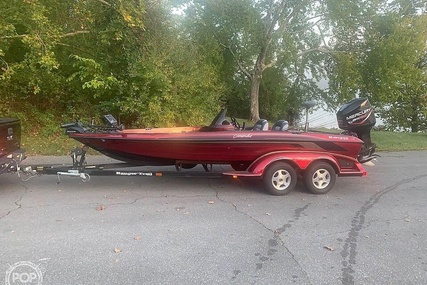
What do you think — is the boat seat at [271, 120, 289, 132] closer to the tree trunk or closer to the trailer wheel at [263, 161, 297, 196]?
the trailer wheel at [263, 161, 297, 196]

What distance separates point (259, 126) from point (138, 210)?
9.66 feet

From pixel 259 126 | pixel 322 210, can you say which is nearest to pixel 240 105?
pixel 259 126

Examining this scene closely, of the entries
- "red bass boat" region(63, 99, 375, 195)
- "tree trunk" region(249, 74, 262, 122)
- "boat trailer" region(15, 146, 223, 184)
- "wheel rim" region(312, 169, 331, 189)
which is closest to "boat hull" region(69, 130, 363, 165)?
"red bass boat" region(63, 99, 375, 195)

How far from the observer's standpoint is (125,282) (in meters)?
3.14

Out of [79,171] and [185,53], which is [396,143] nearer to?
[185,53]

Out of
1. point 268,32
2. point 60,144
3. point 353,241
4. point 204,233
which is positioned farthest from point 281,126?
point 268,32

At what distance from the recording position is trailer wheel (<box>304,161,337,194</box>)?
607cm

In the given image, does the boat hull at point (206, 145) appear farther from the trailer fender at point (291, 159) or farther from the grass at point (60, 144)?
the grass at point (60, 144)

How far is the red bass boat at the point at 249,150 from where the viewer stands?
5.75 meters

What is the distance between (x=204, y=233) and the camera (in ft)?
14.1

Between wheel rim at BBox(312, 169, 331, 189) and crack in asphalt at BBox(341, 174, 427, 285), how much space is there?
0.73 metres

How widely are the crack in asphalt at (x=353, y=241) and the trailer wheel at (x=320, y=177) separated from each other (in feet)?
2.30

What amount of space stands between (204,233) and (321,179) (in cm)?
280

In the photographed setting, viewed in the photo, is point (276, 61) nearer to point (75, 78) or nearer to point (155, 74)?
point (155, 74)
